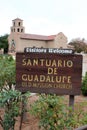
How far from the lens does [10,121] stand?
6.57 meters

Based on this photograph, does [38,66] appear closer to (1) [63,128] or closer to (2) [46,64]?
(2) [46,64]

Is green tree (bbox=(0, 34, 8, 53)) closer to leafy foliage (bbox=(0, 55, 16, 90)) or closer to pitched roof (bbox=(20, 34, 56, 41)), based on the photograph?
pitched roof (bbox=(20, 34, 56, 41))

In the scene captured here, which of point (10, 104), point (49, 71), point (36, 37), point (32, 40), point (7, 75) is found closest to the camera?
point (10, 104)

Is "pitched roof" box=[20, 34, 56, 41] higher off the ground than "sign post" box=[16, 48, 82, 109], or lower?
higher

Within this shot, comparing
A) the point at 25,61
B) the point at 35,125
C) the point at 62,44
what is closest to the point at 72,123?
the point at 25,61

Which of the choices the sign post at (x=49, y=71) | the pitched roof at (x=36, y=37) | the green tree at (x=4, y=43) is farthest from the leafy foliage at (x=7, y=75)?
the green tree at (x=4, y=43)

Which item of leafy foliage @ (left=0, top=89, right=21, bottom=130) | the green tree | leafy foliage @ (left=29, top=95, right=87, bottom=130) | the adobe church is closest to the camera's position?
leafy foliage @ (left=29, top=95, right=87, bottom=130)

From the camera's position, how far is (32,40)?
80062mm

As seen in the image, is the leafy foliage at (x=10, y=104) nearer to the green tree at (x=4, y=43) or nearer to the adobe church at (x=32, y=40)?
the adobe church at (x=32, y=40)

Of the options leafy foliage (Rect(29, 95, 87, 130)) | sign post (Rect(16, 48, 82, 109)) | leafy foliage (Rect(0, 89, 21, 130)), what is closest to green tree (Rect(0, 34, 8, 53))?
sign post (Rect(16, 48, 82, 109))

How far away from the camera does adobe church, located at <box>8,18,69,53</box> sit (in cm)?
7856

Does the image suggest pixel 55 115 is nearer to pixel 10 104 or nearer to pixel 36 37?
pixel 10 104

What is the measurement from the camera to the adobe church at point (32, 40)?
7856cm

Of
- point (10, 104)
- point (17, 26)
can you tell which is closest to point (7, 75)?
point (10, 104)
